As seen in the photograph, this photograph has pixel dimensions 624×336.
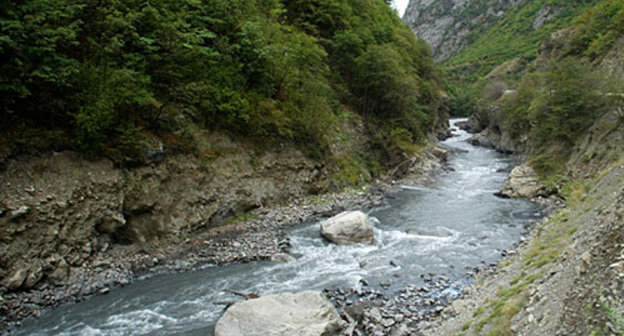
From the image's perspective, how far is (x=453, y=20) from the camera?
167500 mm

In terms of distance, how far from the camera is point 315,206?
20438 mm

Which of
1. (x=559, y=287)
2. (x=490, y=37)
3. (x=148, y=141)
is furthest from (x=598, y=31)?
(x=490, y=37)

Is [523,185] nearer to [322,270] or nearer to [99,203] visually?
[322,270]

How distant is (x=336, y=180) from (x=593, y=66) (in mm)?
23458

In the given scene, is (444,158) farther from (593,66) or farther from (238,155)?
(238,155)

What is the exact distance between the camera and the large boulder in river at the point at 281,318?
859 cm

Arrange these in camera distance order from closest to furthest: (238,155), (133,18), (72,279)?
(72,279)
(133,18)
(238,155)

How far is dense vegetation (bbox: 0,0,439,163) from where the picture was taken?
1159 cm

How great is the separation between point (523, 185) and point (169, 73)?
857 inches

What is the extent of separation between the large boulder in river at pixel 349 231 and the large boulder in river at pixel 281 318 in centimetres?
570

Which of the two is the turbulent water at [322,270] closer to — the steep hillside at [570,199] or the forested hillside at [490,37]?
the steep hillside at [570,199]

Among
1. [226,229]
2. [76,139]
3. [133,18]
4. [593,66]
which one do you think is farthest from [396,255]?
[593,66]

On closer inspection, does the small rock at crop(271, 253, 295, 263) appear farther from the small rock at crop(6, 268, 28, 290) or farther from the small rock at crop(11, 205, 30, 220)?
the small rock at crop(11, 205, 30, 220)

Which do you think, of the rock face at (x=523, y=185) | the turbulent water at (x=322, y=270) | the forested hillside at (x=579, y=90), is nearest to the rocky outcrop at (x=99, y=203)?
the turbulent water at (x=322, y=270)
